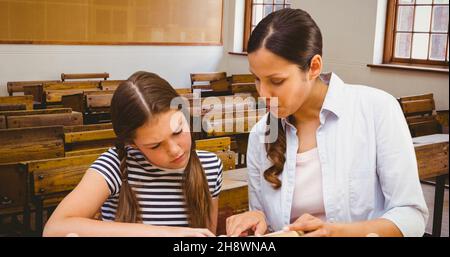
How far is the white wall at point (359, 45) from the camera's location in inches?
285

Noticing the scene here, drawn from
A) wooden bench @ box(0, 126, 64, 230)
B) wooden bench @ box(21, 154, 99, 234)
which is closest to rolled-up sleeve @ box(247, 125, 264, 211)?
wooden bench @ box(21, 154, 99, 234)

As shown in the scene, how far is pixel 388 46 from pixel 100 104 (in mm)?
4072

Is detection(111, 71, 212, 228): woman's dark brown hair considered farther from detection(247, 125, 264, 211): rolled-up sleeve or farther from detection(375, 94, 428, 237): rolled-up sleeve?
detection(375, 94, 428, 237): rolled-up sleeve

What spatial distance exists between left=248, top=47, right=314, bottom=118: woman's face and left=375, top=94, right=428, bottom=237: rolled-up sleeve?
0.80 feet

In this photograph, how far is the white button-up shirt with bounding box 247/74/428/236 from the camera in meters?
1.45

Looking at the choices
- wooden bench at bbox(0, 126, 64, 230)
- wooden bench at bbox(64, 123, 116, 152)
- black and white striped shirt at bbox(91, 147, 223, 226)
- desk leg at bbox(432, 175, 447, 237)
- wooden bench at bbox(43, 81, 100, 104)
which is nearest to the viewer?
black and white striped shirt at bbox(91, 147, 223, 226)

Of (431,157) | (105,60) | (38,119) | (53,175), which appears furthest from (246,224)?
(105,60)

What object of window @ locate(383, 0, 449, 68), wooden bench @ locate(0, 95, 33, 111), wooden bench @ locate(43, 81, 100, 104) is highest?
window @ locate(383, 0, 449, 68)

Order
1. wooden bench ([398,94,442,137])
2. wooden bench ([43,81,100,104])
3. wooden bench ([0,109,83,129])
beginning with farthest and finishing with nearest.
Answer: wooden bench ([43,81,100,104])
wooden bench ([398,94,442,137])
wooden bench ([0,109,83,129])

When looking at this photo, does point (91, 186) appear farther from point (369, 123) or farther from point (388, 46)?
point (388, 46)

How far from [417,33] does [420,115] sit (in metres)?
1.55

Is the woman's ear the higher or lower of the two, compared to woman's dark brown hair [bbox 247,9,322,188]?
lower

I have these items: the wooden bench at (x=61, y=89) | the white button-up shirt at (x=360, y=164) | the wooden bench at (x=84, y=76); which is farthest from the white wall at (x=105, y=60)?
the white button-up shirt at (x=360, y=164)

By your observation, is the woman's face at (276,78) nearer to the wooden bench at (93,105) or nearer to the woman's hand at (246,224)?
the woman's hand at (246,224)
